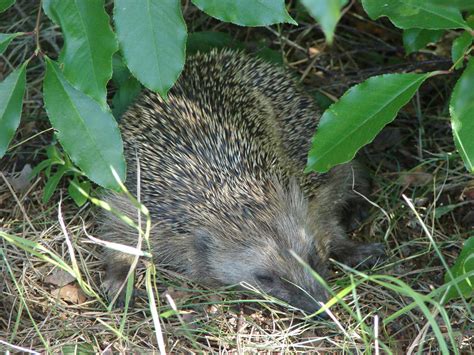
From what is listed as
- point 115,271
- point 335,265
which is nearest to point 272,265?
point 335,265

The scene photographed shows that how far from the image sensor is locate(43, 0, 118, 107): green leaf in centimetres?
330

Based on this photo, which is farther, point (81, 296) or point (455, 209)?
point (455, 209)

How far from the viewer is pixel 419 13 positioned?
338 cm

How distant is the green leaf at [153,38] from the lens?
3.22m

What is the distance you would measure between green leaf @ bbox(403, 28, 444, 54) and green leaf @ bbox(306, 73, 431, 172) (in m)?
1.02

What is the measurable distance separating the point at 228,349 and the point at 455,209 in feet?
6.03

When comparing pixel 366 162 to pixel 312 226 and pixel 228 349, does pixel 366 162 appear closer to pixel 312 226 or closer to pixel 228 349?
pixel 312 226

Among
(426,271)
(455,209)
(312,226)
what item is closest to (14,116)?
(312,226)

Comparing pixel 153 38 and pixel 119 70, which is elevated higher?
A: pixel 153 38

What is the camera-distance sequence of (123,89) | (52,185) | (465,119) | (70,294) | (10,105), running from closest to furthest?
(465,119) → (10,105) → (70,294) → (52,185) → (123,89)

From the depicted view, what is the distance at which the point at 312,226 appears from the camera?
14.8 ft

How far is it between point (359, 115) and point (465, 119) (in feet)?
1.50

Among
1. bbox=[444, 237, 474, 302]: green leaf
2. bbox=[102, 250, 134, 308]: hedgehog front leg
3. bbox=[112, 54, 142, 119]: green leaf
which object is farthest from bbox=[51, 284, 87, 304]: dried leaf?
bbox=[444, 237, 474, 302]: green leaf

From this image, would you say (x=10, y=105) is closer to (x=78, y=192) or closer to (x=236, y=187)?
(x=78, y=192)
